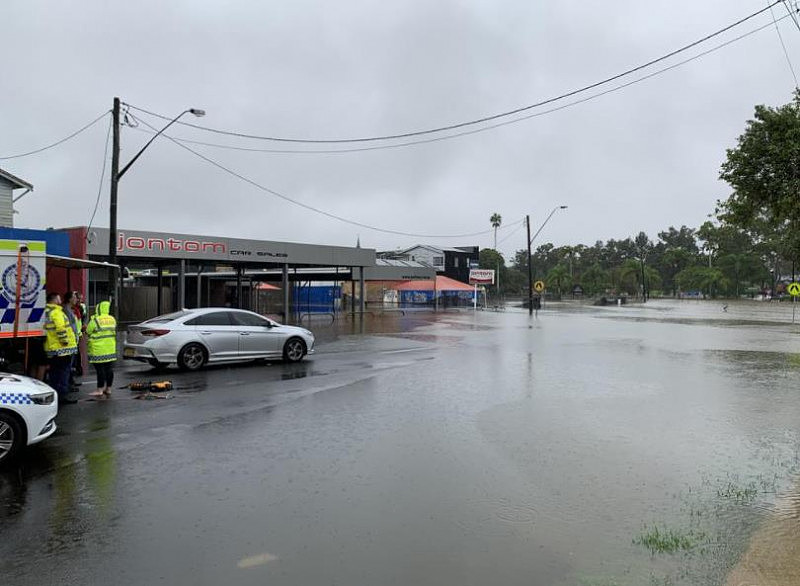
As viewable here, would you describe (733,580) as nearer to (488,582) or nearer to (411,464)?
(488,582)

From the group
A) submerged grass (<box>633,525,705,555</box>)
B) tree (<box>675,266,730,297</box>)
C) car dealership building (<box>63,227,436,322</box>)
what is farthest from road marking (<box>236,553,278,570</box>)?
tree (<box>675,266,730,297</box>)

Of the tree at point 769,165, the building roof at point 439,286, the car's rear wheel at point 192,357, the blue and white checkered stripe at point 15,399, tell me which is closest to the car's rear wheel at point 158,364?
the car's rear wheel at point 192,357

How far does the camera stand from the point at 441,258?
88562 millimetres

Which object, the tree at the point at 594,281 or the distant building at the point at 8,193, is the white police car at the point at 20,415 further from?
the tree at the point at 594,281

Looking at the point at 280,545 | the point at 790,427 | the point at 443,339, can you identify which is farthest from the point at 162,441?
the point at 443,339

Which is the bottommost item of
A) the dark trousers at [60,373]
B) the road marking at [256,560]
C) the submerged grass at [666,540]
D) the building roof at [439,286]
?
the submerged grass at [666,540]

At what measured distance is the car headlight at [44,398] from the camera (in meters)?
6.35

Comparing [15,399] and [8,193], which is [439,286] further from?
[15,399]

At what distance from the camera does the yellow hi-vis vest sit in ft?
29.9

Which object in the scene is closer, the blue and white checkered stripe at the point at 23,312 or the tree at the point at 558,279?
the blue and white checkered stripe at the point at 23,312

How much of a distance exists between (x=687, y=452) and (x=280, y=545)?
15.8 ft

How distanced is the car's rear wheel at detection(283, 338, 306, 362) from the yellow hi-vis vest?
6301mm

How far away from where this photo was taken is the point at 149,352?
1307 cm

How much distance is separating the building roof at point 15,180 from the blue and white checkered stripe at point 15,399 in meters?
21.8
